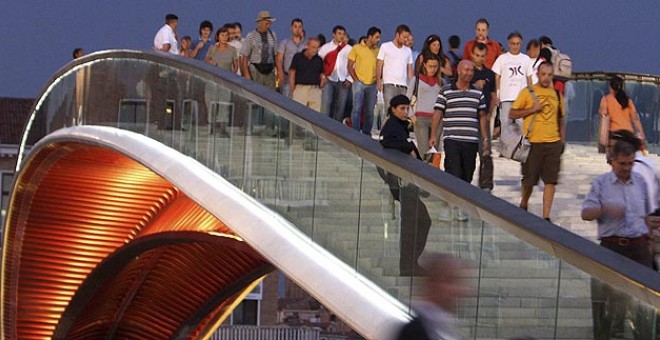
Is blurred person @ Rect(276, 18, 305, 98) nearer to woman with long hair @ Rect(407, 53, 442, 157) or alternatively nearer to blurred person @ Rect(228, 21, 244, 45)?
blurred person @ Rect(228, 21, 244, 45)

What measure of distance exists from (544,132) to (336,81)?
5.12 meters

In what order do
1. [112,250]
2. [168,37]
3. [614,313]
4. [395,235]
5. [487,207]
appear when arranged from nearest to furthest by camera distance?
[614,313] → [487,207] → [395,235] → [168,37] → [112,250]

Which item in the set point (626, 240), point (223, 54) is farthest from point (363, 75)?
point (626, 240)

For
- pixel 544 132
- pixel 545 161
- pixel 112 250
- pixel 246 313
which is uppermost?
pixel 544 132

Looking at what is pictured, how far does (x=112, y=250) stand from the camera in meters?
28.0

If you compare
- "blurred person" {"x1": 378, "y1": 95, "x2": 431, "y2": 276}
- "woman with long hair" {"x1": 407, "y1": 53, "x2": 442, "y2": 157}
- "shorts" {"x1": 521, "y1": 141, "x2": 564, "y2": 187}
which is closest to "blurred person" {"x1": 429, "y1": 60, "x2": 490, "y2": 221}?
"shorts" {"x1": 521, "y1": 141, "x2": 564, "y2": 187}

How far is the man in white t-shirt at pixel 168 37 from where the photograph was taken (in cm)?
2125

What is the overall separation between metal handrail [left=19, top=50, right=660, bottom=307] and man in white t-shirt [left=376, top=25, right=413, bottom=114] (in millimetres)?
3058

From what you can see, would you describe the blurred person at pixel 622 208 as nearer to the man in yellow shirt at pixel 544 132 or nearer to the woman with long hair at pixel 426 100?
the man in yellow shirt at pixel 544 132

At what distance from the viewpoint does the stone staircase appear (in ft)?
30.1

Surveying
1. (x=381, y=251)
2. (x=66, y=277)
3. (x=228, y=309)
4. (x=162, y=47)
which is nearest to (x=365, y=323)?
(x=381, y=251)

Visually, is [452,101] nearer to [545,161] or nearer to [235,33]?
[545,161]

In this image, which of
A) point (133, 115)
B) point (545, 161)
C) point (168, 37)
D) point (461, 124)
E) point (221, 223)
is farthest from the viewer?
point (168, 37)

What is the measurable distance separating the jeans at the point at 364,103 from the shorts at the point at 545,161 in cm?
446
